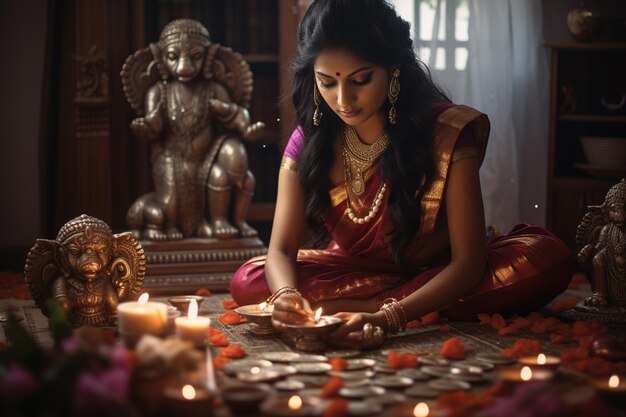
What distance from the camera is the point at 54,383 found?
1.74 meters

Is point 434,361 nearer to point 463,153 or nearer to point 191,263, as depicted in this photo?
point 463,153

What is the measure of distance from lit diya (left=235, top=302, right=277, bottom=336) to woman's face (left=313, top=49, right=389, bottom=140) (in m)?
0.64

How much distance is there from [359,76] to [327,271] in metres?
0.77

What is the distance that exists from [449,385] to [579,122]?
10.3ft

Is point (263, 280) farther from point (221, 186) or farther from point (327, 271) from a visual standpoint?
point (221, 186)

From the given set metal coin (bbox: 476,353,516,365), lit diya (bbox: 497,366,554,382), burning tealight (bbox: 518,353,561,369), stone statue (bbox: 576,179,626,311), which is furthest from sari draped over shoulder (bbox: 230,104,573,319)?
lit diya (bbox: 497,366,554,382)

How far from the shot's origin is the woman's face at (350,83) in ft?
9.54

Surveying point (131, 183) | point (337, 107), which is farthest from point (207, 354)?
point (131, 183)

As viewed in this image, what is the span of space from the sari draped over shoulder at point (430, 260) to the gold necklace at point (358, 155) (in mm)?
29

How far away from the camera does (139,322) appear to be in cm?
236

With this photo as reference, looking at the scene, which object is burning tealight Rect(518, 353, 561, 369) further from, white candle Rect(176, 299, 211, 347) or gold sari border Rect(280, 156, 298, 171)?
gold sari border Rect(280, 156, 298, 171)

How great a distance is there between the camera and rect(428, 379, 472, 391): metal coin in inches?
89.7

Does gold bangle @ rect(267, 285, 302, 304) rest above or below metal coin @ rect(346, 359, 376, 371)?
above

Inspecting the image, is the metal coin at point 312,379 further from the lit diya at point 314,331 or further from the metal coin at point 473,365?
the metal coin at point 473,365
